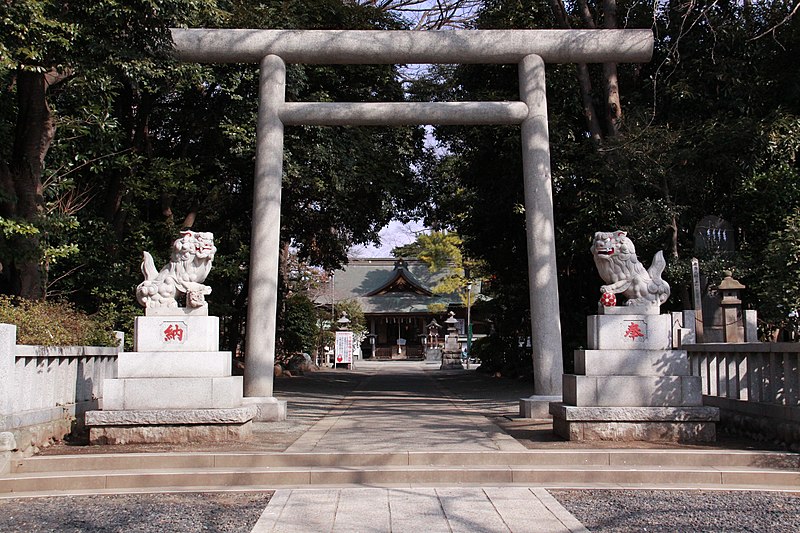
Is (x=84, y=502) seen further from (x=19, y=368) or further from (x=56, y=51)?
(x=56, y=51)

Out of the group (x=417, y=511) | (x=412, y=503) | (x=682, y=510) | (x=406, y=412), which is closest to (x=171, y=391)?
(x=412, y=503)

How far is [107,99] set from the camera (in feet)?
40.3

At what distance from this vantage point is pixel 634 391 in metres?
8.20

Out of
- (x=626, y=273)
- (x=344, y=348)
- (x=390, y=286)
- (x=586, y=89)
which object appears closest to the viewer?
(x=626, y=273)

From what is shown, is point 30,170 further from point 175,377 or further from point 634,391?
point 634,391

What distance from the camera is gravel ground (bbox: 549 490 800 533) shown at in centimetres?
517

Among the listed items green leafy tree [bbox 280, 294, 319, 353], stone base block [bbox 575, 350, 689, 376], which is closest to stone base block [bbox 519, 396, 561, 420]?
→ stone base block [bbox 575, 350, 689, 376]

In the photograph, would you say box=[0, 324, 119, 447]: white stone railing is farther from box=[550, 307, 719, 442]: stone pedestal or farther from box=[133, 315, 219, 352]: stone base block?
box=[550, 307, 719, 442]: stone pedestal

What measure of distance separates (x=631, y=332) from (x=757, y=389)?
1632 millimetres

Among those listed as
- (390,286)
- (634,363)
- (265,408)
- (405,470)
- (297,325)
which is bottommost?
(405,470)

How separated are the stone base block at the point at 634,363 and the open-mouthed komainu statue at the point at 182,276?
4440mm

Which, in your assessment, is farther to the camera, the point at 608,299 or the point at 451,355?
the point at 451,355

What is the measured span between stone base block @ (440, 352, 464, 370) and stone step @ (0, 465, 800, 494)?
2659 centimetres

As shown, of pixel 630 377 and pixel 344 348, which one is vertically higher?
pixel 630 377
